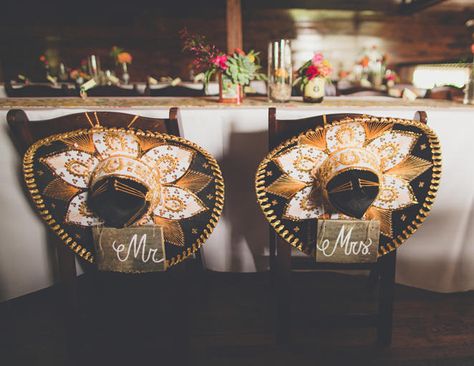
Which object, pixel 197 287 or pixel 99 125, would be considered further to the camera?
pixel 197 287

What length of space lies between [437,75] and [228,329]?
5504mm

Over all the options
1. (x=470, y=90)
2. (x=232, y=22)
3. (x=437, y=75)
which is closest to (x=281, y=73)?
(x=470, y=90)

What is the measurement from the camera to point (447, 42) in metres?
6.18

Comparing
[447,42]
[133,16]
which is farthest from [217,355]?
[447,42]

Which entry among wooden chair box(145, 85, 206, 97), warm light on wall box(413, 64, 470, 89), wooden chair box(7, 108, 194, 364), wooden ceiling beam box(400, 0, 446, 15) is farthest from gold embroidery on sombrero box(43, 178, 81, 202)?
wooden ceiling beam box(400, 0, 446, 15)

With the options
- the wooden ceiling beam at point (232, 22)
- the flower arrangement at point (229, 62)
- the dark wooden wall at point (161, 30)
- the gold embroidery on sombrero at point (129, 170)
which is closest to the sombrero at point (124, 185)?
the gold embroidery on sombrero at point (129, 170)

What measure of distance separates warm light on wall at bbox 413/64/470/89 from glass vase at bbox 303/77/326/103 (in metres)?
4.10

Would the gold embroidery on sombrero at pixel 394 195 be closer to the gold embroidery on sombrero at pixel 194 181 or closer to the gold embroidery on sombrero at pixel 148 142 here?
the gold embroidery on sombrero at pixel 194 181

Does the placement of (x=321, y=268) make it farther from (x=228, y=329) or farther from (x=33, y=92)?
(x=33, y=92)

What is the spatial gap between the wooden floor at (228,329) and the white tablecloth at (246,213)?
15cm

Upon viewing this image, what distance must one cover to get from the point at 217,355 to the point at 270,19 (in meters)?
5.54

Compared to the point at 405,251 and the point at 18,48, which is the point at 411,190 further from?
the point at 18,48

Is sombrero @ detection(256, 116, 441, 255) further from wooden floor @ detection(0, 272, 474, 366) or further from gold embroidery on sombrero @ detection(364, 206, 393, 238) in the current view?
wooden floor @ detection(0, 272, 474, 366)

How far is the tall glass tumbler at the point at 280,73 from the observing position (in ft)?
5.03
